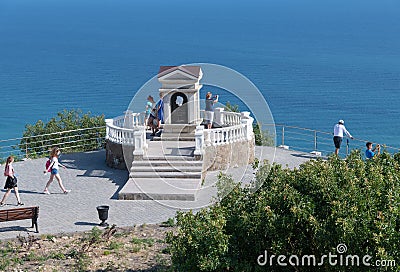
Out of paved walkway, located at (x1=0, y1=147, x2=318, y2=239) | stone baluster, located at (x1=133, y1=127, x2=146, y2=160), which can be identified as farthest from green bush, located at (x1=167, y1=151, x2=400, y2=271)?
stone baluster, located at (x1=133, y1=127, x2=146, y2=160)

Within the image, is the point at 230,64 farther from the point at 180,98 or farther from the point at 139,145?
the point at 139,145

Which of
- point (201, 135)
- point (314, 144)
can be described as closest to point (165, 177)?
point (201, 135)

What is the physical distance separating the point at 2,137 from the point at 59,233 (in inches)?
2064

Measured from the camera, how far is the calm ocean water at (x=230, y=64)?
70438 millimetres

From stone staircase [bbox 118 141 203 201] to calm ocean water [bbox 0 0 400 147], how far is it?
1596 inches

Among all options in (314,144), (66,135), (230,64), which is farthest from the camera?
(230,64)

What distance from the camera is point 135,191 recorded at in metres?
20.3

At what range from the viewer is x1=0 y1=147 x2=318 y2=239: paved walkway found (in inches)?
717

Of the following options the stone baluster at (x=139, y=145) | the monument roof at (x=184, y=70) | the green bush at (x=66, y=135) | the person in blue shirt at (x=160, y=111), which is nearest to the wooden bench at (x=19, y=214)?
the stone baluster at (x=139, y=145)

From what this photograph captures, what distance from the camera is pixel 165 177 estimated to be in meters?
21.5

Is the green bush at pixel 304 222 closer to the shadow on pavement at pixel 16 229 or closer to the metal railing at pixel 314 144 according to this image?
the shadow on pavement at pixel 16 229

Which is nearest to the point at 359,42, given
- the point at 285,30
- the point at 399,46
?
the point at 399,46

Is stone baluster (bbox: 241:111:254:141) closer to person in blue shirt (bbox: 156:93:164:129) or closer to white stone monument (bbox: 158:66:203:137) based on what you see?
white stone monument (bbox: 158:66:203:137)

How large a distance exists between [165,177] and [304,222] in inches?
422
